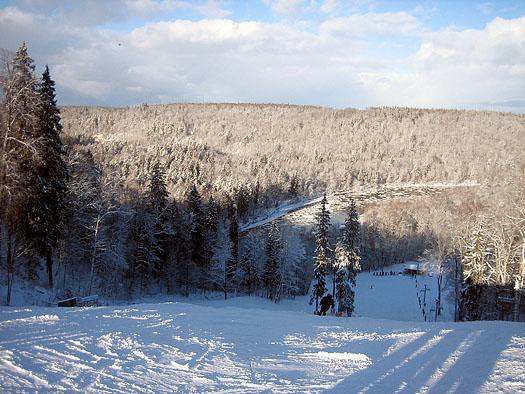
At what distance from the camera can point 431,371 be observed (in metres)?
8.61

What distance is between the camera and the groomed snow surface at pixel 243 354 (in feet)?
25.1

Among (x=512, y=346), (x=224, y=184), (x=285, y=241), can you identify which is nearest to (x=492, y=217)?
(x=512, y=346)

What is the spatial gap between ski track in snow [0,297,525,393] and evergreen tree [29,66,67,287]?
10490 millimetres

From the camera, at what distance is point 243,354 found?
9.62 m

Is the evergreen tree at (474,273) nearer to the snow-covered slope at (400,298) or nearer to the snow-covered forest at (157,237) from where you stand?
the snow-covered forest at (157,237)

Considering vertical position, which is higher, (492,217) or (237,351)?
(492,217)

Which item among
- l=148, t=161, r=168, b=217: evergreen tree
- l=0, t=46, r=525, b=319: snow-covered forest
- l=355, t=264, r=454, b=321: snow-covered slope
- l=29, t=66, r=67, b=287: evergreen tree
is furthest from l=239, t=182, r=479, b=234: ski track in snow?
l=29, t=66, r=67, b=287: evergreen tree

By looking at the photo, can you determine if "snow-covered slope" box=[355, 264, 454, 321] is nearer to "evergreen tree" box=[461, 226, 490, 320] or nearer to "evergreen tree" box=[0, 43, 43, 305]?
"evergreen tree" box=[461, 226, 490, 320]

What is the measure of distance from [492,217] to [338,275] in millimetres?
14010

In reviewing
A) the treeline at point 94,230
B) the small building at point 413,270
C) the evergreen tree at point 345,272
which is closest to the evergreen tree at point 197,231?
the treeline at point 94,230

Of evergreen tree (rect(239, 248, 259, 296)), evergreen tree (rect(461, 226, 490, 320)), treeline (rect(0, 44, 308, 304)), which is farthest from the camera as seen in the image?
evergreen tree (rect(239, 248, 259, 296))

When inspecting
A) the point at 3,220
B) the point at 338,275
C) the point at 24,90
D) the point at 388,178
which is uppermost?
the point at 388,178

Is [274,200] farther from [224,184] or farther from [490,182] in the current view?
[490,182]

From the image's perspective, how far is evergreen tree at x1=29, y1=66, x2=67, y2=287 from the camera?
2147 centimetres
